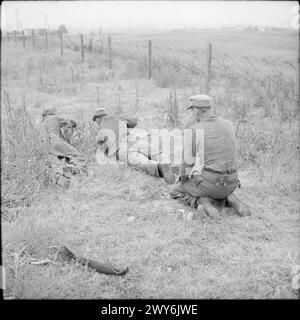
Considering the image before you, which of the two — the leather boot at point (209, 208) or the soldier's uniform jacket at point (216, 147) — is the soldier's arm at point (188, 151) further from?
the leather boot at point (209, 208)

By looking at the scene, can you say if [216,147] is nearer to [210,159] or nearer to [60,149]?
[210,159]

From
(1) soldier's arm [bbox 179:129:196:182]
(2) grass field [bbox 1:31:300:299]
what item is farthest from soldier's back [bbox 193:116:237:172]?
(2) grass field [bbox 1:31:300:299]

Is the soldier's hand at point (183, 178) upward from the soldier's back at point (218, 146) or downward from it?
downward

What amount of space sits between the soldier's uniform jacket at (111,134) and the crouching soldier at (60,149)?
43cm

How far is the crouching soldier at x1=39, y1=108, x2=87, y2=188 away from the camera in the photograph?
5405mm

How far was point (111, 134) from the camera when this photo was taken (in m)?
6.26

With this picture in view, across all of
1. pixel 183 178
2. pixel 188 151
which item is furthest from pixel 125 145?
pixel 188 151

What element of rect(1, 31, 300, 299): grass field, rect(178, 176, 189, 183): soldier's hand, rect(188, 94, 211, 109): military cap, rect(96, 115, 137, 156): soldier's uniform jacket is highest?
rect(188, 94, 211, 109): military cap

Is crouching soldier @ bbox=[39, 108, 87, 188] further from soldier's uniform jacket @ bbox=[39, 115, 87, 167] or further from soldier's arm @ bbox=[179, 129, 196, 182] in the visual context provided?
soldier's arm @ bbox=[179, 129, 196, 182]

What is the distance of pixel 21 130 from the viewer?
5.28 meters

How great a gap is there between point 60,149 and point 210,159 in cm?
245

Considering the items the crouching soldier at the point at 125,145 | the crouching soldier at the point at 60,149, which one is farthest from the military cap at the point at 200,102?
the crouching soldier at the point at 60,149

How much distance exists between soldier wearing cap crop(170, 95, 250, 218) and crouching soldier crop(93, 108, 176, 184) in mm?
1034

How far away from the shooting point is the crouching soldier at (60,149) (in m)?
5.41
